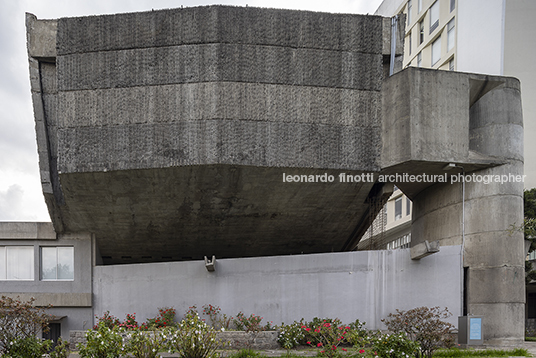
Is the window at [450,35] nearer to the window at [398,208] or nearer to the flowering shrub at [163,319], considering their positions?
the window at [398,208]

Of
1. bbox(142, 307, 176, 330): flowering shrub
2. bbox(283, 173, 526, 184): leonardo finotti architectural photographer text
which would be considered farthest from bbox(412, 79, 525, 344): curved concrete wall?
bbox(142, 307, 176, 330): flowering shrub

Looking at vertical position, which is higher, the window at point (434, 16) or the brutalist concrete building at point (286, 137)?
the window at point (434, 16)

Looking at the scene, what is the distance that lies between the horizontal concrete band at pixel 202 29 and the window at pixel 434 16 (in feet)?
69.6

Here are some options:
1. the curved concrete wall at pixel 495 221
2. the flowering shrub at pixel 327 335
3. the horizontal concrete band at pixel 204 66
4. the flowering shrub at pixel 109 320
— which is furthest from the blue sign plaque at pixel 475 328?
the flowering shrub at pixel 109 320

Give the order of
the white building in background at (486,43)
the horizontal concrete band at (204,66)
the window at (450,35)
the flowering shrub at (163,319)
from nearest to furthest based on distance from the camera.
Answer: the horizontal concrete band at (204,66), the flowering shrub at (163,319), the white building in background at (486,43), the window at (450,35)

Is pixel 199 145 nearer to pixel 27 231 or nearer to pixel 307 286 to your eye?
pixel 307 286

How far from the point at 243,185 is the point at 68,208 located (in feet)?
22.8

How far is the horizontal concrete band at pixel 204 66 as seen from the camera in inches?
587

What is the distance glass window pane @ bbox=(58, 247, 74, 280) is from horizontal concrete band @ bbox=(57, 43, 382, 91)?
706 centimetres

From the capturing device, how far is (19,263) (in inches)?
725

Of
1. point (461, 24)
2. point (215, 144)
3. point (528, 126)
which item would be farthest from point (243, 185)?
point (461, 24)

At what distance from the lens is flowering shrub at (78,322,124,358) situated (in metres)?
9.45

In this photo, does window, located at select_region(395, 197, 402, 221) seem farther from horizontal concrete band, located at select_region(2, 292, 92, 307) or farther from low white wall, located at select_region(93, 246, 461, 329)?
horizontal concrete band, located at select_region(2, 292, 92, 307)

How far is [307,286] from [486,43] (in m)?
20.5
